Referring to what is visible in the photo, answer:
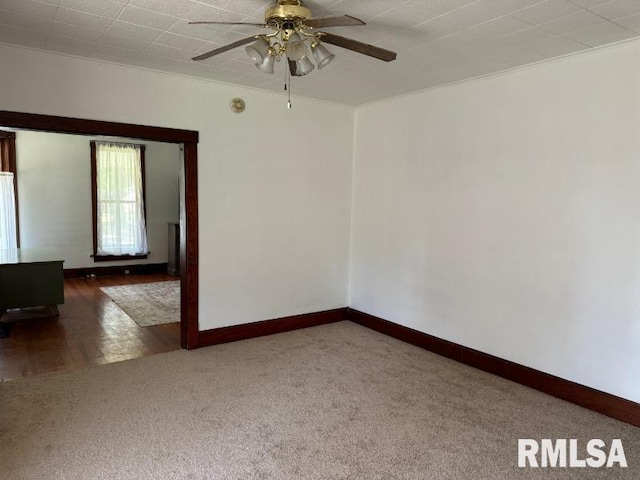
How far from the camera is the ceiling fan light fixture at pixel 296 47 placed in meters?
2.15

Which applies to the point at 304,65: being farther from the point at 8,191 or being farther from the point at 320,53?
the point at 8,191

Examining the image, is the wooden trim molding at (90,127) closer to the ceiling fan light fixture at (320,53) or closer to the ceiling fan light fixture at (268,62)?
the ceiling fan light fixture at (268,62)

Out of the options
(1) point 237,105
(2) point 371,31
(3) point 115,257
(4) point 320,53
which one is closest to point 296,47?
(4) point 320,53

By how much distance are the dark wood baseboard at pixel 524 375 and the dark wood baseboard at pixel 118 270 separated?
501cm

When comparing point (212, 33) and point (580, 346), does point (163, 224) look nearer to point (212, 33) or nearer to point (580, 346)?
point (212, 33)

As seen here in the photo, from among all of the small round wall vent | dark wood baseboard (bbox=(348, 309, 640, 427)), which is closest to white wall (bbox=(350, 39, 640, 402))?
dark wood baseboard (bbox=(348, 309, 640, 427))

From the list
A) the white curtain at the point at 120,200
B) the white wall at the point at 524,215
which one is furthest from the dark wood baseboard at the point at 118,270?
the white wall at the point at 524,215

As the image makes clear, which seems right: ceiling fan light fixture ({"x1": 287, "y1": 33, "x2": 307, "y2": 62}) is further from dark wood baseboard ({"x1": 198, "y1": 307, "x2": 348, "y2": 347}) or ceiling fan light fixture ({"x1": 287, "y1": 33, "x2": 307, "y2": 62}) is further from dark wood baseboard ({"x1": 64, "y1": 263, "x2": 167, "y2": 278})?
dark wood baseboard ({"x1": 64, "y1": 263, "x2": 167, "y2": 278})

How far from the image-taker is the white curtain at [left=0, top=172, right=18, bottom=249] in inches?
262

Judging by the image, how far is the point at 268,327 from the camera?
444 cm

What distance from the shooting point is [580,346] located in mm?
3057

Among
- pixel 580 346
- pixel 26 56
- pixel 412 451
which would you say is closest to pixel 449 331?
pixel 580 346

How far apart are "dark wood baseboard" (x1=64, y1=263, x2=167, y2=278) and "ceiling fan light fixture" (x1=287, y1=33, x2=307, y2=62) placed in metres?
6.67

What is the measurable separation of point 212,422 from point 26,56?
2.83 metres
